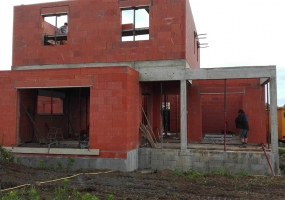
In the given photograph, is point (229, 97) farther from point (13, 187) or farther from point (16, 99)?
point (13, 187)

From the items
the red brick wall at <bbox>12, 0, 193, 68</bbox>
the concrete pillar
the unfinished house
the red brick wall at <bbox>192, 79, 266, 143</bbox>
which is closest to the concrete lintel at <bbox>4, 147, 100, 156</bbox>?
the unfinished house

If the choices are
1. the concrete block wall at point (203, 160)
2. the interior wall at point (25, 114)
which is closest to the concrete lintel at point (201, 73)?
the concrete block wall at point (203, 160)

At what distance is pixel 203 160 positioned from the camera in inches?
398

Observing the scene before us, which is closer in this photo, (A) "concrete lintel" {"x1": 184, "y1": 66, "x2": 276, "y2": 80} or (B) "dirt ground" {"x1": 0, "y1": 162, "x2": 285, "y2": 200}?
(B) "dirt ground" {"x1": 0, "y1": 162, "x2": 285, "y2": 200}

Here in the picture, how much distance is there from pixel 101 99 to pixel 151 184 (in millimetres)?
A: 3435

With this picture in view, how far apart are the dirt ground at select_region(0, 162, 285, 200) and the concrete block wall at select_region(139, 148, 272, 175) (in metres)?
0.74

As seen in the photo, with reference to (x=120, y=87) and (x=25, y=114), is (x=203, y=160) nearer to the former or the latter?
(x=120, y=87)

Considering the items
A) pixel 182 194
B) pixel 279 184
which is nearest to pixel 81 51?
pixel 182 194

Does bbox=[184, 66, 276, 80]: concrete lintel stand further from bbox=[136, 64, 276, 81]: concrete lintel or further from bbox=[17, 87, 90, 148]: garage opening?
bbox=[17, 87, 90, 148]: garage opening

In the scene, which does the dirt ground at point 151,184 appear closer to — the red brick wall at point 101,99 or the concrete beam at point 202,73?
the red brick wall at point 101,99

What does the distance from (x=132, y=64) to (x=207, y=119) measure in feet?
18.6

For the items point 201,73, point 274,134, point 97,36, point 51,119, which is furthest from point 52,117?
point 274,134

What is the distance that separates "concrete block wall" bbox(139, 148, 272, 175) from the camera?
973 cm

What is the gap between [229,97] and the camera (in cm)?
1473
